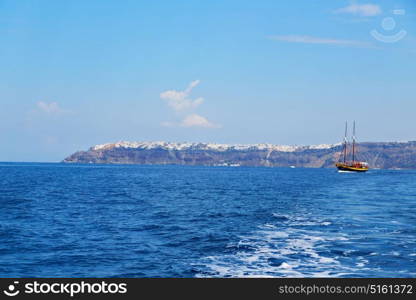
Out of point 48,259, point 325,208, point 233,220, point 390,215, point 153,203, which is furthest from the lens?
point 153,203

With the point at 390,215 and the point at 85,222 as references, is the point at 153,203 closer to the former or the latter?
the point at 85,222

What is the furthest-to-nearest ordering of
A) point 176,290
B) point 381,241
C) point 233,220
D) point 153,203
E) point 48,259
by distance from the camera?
point 153,203, point 233,220, point 381,241, point 48,259, point 176,290

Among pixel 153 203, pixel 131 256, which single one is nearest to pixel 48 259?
pixel 131 256

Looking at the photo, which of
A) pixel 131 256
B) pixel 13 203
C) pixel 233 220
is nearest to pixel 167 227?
pixel 233 220

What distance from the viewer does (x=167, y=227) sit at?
44031mm

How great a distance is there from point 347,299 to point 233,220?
33.8 meters

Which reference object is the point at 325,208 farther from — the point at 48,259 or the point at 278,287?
the point at 278,287

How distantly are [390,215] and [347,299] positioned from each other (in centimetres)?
4181

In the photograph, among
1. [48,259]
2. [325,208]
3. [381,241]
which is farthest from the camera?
[325,208]

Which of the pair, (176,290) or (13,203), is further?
(13,203)

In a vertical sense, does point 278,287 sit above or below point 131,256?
above

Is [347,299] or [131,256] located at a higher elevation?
[347,299]

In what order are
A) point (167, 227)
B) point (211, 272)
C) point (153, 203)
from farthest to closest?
point (153, 203) → point (167, 227) → point (211, 272)

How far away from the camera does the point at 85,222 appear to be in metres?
46.7
